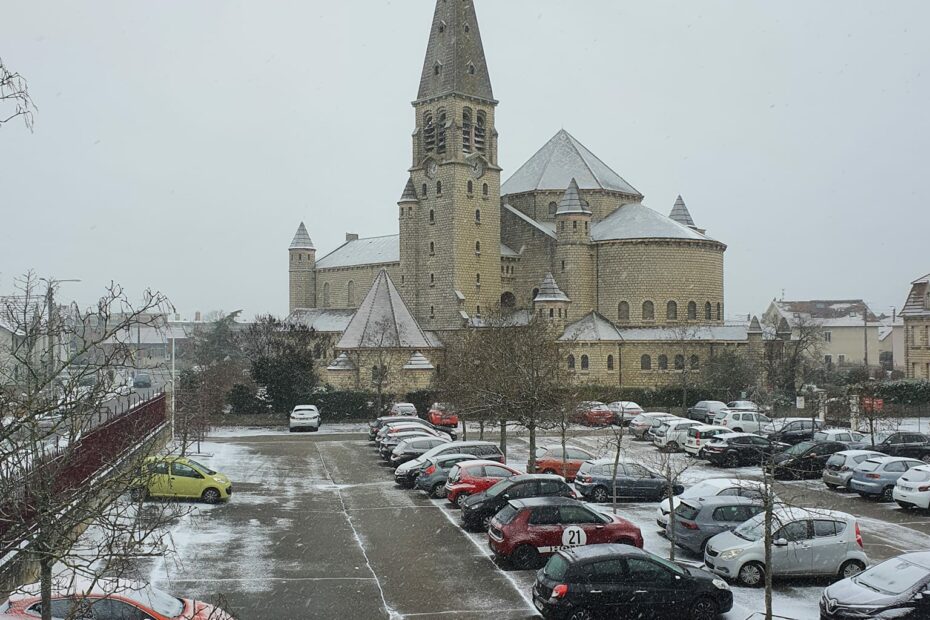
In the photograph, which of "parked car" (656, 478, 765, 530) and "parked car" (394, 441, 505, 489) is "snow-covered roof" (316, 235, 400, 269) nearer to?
"parked car" (394, 441, 505, 489)

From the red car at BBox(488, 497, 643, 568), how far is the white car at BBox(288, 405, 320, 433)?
2818cm

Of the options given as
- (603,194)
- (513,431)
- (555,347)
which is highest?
(603,194)

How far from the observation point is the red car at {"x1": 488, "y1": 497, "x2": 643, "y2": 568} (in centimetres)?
1666

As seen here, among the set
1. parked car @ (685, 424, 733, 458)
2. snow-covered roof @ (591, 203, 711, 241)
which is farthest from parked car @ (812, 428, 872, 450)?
snow-covered roof @ (591, 203, 711, 241)

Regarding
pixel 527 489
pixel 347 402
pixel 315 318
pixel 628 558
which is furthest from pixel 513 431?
pixel 315 318

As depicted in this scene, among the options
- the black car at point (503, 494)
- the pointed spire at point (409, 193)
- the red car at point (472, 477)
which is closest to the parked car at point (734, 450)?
the red car at point (472, 477)

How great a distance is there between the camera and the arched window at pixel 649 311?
60.4m

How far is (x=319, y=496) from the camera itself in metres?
24.7

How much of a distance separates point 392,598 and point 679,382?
148 ft

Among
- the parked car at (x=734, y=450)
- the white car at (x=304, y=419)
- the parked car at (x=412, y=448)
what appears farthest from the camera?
the white car at (x=304, y=419)

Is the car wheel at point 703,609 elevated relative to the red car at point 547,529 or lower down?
lower down

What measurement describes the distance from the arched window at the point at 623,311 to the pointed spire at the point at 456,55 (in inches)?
671

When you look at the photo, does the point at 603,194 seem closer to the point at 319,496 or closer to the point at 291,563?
the point at 319,496

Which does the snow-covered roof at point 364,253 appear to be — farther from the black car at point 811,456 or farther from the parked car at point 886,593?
the parked car at point 886,593
